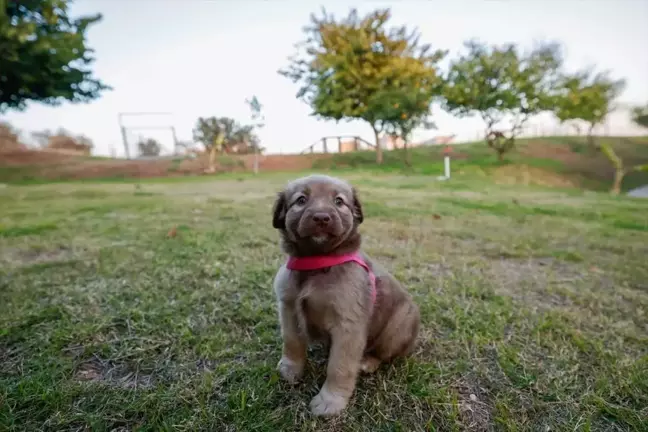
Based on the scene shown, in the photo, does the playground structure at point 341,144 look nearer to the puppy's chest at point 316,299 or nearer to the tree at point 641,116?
the tree at point 641,116

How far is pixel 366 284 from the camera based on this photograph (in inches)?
77.1

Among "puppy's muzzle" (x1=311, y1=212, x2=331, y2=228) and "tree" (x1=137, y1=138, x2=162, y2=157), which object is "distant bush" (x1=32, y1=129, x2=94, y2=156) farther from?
"puppy's muzzle" (x1=311, y1=212, x2=331, y2=228)

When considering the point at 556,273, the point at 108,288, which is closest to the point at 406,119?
the point at 556,273

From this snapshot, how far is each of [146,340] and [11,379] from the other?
654 millimetres

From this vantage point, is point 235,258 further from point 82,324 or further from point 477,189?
point 477,189

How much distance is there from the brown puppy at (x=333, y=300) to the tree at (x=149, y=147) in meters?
26.2

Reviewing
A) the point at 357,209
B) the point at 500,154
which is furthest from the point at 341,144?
the point at 357,209

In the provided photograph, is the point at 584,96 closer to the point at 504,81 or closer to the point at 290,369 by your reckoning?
the point at 504,81

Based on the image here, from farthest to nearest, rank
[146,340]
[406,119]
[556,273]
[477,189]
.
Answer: [406,119]
[477,189]
[556,273]
[146,340]

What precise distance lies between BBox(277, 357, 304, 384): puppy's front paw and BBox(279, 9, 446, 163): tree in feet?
68.7

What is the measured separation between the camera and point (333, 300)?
5.98ft

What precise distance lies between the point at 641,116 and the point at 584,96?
6.34 metres

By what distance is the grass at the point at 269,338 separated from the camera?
1.76m

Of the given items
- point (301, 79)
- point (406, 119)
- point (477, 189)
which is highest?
point (301, 79)
